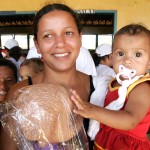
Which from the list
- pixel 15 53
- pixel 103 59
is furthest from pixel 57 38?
pixel 15 53

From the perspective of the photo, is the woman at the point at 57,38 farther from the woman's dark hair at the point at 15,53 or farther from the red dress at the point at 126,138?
the woman's dark hair at the point at 15,53

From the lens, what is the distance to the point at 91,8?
5.88 meters

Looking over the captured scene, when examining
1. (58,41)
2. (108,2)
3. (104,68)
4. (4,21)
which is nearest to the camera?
(58,41)

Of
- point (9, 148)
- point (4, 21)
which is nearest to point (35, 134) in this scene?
point (9, 148)

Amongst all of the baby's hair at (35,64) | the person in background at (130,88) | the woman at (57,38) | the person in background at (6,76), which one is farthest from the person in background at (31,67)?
the person in background at (130,88)

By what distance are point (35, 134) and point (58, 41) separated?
0.38 meters

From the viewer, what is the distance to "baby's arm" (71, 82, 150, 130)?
0.97m

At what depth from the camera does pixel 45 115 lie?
946 mm

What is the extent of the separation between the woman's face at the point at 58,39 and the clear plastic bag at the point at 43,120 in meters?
0.21

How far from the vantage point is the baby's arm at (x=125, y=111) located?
97 cm

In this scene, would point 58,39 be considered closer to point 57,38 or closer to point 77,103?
point 57,38

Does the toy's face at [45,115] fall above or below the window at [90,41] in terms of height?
above

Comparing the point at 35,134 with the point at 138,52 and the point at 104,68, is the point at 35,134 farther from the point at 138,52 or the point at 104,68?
the point at 104,68

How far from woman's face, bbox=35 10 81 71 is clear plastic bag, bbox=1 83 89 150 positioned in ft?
0.67
